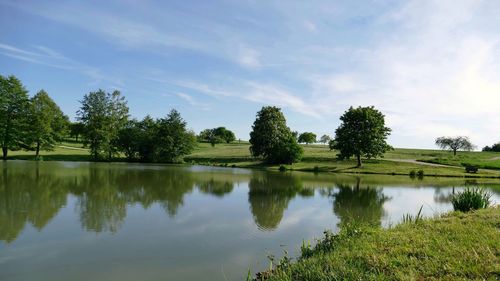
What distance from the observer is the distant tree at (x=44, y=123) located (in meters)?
63.2

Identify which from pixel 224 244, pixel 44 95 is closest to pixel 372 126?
pixel 224 244

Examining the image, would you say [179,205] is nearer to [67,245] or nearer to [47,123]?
[67,245]

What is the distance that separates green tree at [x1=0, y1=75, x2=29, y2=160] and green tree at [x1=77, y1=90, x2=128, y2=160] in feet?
33.2

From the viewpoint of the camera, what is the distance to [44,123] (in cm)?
6375

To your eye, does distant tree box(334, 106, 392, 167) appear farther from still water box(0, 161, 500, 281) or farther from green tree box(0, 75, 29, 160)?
green tree box(0, 75, 29, 160)

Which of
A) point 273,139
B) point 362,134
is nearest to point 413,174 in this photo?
point 362,134

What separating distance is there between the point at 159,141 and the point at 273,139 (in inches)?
934

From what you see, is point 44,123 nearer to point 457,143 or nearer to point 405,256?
point 405,256

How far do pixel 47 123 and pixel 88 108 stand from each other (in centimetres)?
874

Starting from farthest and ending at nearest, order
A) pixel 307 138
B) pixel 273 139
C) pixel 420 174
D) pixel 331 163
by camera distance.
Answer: pixel 307 138
pixel 273 139
pixel 331 163
pixel 420 174

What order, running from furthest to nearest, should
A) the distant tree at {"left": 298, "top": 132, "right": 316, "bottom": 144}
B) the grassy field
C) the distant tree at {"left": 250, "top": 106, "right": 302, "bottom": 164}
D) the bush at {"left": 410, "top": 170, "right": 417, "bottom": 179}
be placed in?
the distant tree at {"left": 298, "top": 132, "right": 316, "bottom": 144} < the distant tree at {"left": 250, "top": 106, "right": 302, "bottom": 164} < the grassy field < the bush at {"left": 410, "top": 170, "right": 417, "bottom": 179}

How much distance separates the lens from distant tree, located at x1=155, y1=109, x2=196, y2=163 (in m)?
73.4

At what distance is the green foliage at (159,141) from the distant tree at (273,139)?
15234 millimetres

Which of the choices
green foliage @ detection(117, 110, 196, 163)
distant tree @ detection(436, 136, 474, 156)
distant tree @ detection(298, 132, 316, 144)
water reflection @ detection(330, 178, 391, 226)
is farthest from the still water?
distant tree @ detection(298, 132, 316, 144)
